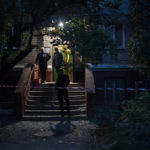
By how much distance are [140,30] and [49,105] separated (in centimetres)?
532

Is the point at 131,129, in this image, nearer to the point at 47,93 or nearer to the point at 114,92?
the point at 47,93

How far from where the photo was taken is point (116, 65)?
43.4 feet

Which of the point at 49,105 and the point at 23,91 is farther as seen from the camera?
the point at 49,105

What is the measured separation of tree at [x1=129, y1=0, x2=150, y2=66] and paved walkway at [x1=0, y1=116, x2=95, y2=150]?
4386mm

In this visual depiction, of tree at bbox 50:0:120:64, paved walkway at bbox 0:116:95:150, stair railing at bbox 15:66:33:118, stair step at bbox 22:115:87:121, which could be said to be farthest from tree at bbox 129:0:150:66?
stair railing at bbox 15:66:33:118

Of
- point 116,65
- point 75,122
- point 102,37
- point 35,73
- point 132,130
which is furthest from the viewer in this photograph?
point 116,65

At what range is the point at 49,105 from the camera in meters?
10.0

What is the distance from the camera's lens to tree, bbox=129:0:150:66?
35.3 ft

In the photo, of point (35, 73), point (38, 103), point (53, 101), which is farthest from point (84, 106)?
point (35, 73)

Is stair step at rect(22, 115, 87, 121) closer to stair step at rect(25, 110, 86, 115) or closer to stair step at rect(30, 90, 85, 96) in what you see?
stair step at rect(25, 110, 86, 115)

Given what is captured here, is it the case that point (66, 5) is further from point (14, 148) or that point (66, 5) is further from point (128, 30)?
point (128, 30)

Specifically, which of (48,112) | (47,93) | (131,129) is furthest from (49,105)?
(131,129)

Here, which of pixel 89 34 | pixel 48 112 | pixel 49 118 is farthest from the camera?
pixel 48 112

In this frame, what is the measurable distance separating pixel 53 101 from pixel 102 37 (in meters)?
4.38
